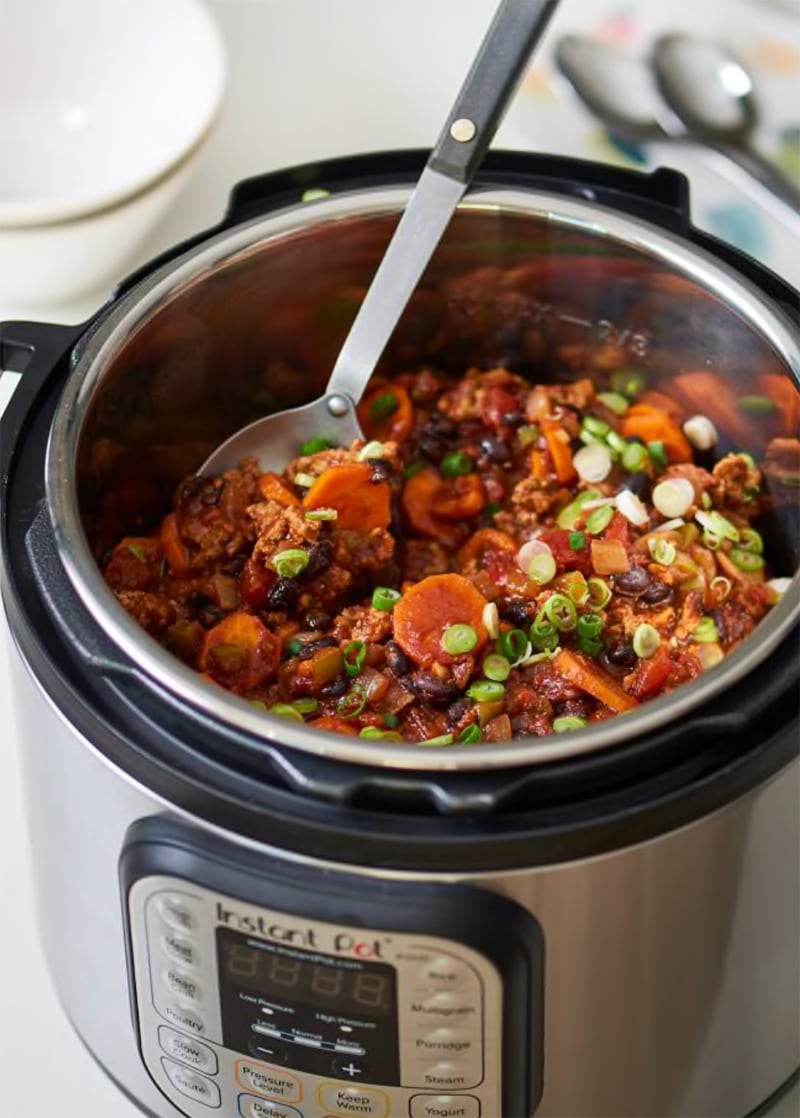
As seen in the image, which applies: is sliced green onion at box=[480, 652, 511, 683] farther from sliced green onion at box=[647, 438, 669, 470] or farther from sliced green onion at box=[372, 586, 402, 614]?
sliced green onion at box=[647, 438, 669, 470]

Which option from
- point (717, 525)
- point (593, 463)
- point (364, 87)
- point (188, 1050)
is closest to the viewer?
point (188, 1050)

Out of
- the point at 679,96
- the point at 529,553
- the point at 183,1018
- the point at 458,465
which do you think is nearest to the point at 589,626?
the point at 529,553

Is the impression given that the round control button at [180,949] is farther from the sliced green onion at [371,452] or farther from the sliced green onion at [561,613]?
the sliced green onion at [371,452]

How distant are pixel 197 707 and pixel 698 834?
409mm

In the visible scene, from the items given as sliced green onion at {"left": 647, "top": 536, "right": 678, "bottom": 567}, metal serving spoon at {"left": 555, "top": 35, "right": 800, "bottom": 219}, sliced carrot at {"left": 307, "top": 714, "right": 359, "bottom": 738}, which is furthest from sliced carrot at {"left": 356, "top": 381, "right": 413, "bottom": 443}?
metal serving spoon at {"left": 555, "top": 35, "right": 800, "bottom": 219}

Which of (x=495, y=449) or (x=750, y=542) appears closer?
(x=750, y=542)

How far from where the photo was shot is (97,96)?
2693 mm

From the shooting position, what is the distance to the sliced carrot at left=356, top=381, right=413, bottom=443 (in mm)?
2141

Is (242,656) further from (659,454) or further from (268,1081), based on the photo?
(659,454)

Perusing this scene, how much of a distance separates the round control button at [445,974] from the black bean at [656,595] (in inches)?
21.8

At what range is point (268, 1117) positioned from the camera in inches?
65.6

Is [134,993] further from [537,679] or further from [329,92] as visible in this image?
[329,92]

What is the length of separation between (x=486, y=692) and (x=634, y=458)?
0.42 metres

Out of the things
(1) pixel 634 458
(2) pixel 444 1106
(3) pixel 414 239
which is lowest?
(2) pixel 444 1106
